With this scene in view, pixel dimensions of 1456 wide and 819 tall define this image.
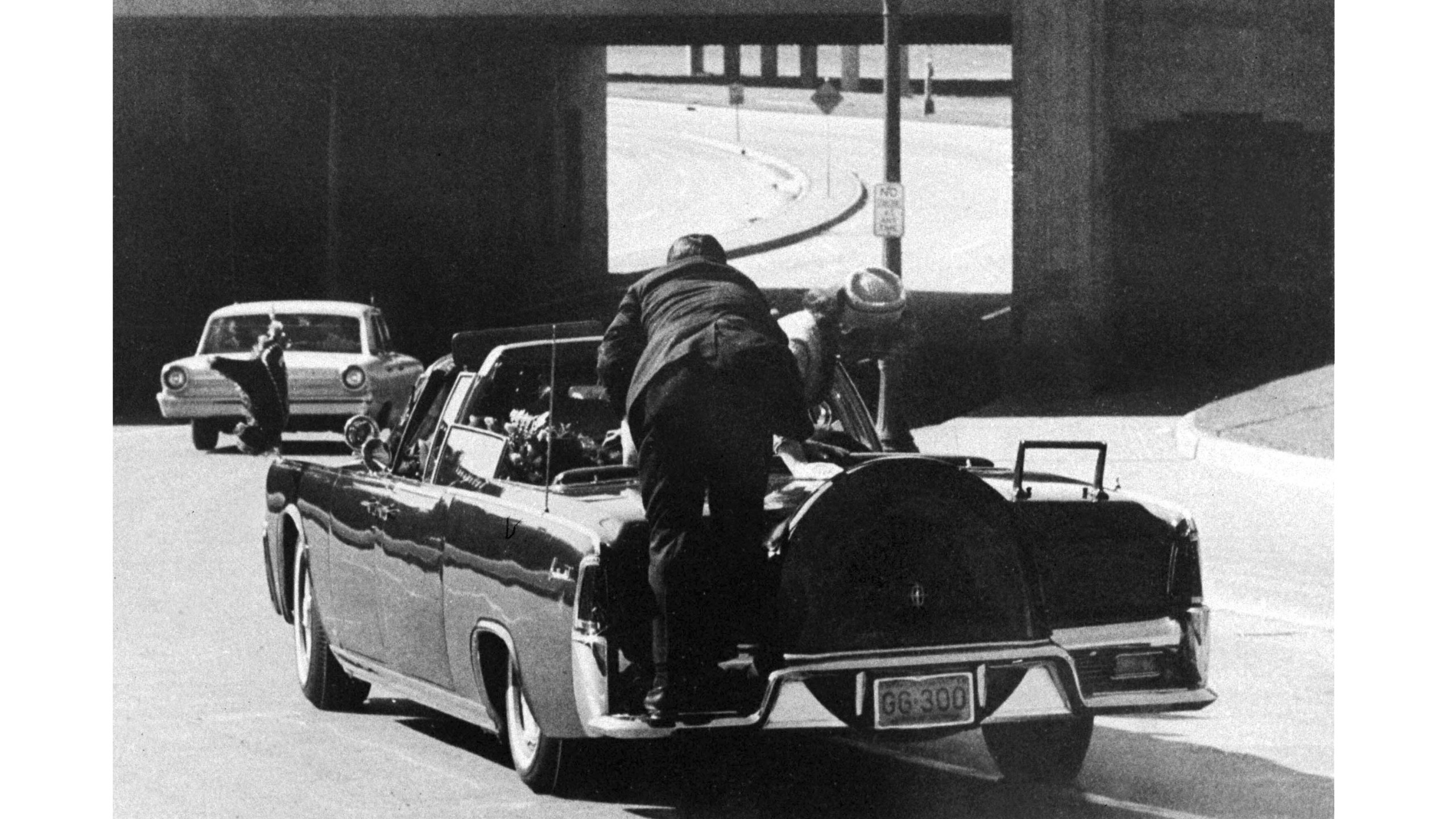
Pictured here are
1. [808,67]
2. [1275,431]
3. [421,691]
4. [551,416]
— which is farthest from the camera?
[808,67]

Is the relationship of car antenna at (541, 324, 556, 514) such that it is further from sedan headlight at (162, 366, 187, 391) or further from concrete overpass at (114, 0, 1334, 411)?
concrete overpass at (114, 0, 1334, 411)

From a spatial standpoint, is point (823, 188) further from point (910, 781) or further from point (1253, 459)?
point (910, 781)

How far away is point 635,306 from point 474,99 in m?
35.3

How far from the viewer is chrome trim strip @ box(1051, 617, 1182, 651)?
7.84 meters

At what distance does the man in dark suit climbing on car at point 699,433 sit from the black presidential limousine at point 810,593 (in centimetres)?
10

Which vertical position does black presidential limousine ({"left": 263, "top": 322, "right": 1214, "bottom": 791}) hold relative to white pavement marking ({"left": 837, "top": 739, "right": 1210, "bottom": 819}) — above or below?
above

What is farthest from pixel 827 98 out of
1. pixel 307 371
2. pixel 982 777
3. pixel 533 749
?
pixel 533 749

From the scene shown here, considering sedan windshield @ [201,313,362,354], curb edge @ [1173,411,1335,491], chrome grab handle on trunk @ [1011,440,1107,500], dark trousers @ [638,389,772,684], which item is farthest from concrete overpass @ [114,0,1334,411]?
dark trousers @ [638,389,772,684]

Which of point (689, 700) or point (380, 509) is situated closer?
point (689, 700)

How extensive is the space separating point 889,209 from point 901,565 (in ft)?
53.1

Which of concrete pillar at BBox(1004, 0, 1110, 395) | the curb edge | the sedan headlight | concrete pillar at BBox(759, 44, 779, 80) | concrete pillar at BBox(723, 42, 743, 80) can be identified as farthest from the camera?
concrete pillar at BBox(723, 42, 743, 80)

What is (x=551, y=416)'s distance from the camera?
8.02 meters

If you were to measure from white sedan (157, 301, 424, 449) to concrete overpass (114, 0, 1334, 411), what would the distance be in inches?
260
